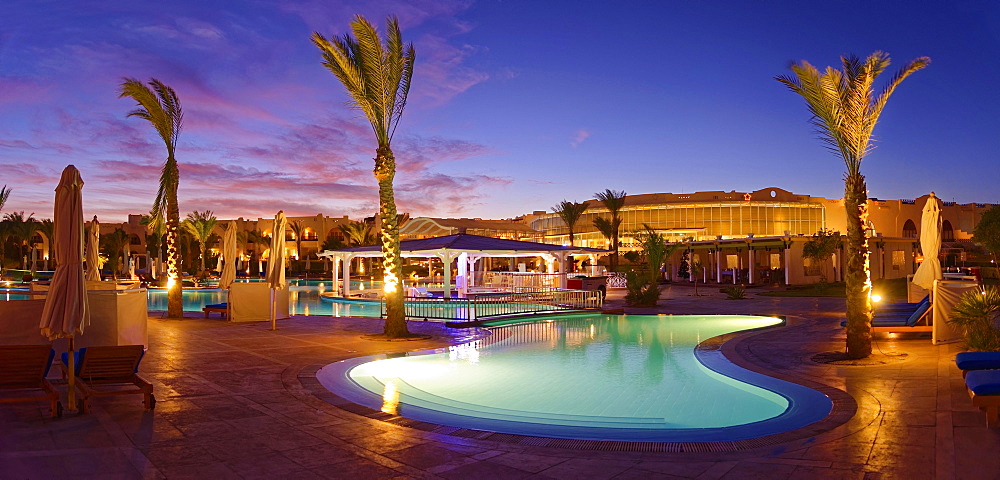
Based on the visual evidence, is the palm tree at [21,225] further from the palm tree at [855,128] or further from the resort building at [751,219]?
the palm tree at [855,128]

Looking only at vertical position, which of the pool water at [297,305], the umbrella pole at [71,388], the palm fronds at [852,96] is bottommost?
the pool water at [297,305]

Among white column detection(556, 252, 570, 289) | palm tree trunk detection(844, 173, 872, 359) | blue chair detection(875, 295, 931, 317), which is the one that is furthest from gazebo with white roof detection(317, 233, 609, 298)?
palm tree trunk detection(844, 173, 872, 359)

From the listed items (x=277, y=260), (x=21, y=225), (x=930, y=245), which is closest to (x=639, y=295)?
(x=930, y=245)

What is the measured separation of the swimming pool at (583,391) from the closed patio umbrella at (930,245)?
14.9ft

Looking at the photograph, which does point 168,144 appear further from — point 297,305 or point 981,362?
point 981,362

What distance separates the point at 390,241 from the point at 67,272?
23.3 feet

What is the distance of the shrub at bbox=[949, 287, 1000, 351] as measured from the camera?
30.4ft

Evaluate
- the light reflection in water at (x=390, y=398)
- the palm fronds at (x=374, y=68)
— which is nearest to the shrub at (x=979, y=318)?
the light reflection in water at (x=390, y=398)

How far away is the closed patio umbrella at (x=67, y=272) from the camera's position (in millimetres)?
7016

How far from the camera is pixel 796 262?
3988 cm

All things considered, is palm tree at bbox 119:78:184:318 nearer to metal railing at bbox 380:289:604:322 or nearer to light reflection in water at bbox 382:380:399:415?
metal railing at bbox 380:289:604:322

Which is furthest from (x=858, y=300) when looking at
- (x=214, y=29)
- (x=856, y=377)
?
(x=214, y=29)

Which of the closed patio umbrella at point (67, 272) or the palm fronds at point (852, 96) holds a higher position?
the palm fronds at point (852, 96)

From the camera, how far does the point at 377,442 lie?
5770mm
